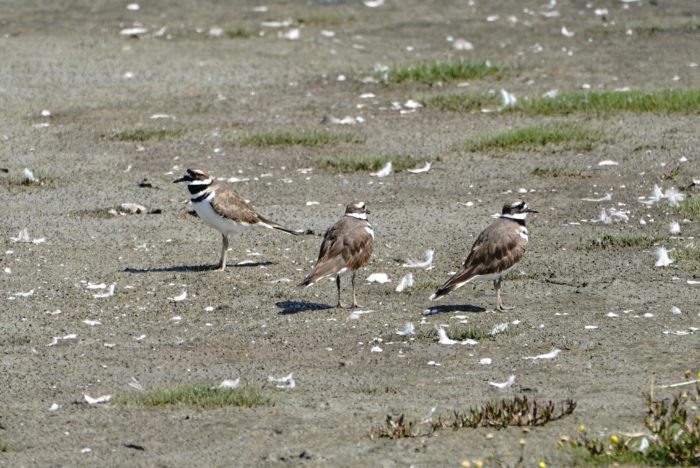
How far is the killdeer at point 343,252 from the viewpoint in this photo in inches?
476

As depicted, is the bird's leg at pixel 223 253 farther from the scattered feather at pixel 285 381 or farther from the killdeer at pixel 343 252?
the scattered feather at pixel 285 381

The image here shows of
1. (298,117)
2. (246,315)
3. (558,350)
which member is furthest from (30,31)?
(558,350)

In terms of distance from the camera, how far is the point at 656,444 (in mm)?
8188

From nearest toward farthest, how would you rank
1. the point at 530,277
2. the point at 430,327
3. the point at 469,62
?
the point at 430,327 → the point at 530,277 → the point at 469,62

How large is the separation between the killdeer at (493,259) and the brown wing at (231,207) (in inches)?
95.1

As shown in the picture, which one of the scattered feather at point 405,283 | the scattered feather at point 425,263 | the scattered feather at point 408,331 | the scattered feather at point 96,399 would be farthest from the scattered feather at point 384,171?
the scattered feather at point 96,399

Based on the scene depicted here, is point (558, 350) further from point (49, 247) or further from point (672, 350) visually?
point (49, 247)

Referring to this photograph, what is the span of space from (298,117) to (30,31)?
23.9 feet

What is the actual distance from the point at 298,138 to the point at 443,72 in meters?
3.55

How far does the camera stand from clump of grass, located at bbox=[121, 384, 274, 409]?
374 inches

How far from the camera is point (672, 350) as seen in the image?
1055 centimetres

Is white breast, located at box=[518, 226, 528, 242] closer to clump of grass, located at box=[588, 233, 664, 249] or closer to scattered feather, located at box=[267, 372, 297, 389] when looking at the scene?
clump of grass, located at box=[588, 233, 664, 249]

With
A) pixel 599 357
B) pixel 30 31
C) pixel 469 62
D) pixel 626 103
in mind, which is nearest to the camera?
pixel 599 357

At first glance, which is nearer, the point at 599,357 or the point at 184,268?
the point at 599,357
